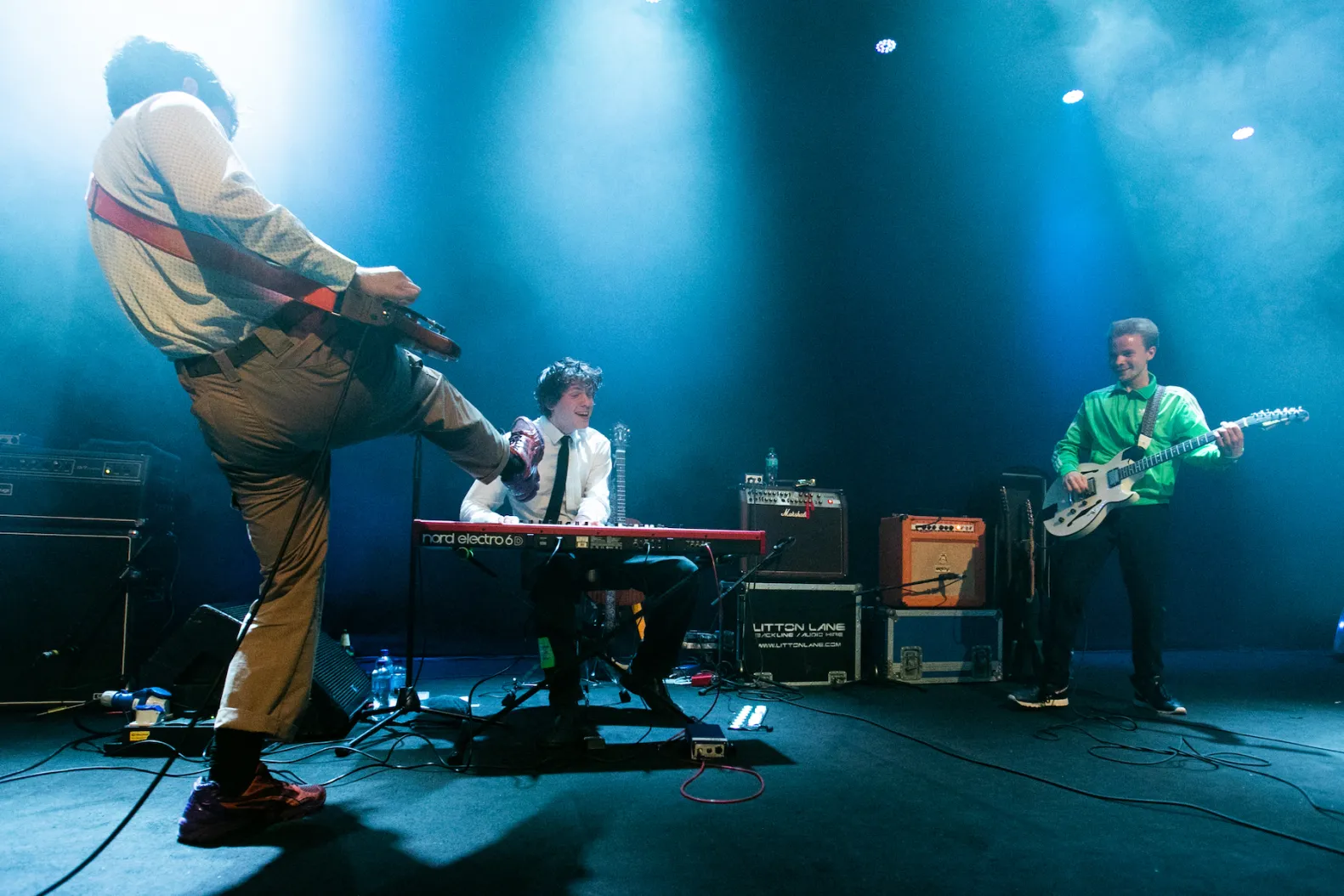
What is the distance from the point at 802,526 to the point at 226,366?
3.56 m

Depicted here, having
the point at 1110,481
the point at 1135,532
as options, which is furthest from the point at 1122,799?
the point at 1110,481

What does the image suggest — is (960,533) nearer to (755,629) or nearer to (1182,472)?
(755,629)

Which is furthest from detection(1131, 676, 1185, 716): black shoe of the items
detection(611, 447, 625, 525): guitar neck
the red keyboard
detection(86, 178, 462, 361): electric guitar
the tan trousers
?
detection(86, 178, 462, 361): electric guitar

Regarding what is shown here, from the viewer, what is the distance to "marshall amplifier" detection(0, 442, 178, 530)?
3.16 meters

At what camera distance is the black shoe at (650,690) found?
3.00 meters

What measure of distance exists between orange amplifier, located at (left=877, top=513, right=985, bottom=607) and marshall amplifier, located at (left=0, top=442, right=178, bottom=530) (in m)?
3.98

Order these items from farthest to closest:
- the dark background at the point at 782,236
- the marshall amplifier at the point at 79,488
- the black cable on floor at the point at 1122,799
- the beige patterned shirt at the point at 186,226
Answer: the dark background at the point at 782,236 < the marshall amplifier at the point at 79,488 < the black cable on floor at the point at 1122,799 < the beige patterned shirt at the point at 186,226

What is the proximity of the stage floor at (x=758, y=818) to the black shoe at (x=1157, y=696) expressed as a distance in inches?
9.6

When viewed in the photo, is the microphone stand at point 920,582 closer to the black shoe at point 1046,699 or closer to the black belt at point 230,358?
the black shoe at point 1046,699

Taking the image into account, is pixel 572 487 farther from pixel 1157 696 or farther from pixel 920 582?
pixel 1157 696

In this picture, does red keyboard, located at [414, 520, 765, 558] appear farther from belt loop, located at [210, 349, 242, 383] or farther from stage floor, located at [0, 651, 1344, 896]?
belt loop, located at [210, 349, 242, 383]

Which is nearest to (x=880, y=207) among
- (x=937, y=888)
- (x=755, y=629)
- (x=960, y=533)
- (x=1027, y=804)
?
(x=960, y=533)

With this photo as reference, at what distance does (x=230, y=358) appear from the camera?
1.58 m

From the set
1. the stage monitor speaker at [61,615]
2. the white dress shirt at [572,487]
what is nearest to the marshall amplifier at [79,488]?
the stage monitor speaker at [61,615]
